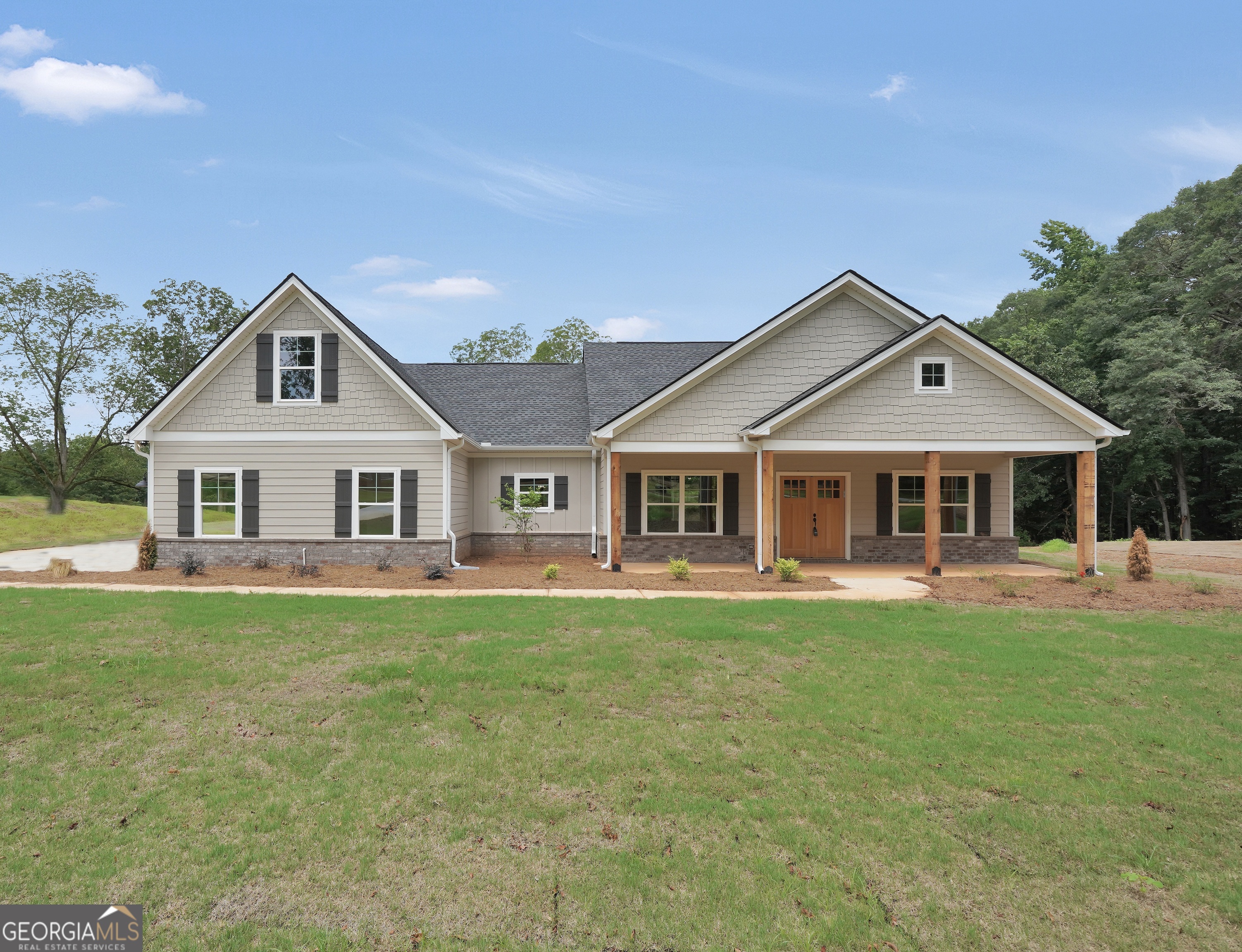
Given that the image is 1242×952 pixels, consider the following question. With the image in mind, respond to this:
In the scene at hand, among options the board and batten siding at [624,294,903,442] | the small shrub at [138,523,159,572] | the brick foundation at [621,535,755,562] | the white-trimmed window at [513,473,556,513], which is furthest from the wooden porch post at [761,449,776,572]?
the small shrub at [138,523,159,572]

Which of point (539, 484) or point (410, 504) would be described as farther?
point (539, 484)

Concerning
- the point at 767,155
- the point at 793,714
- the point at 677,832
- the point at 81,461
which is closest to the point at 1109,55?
the point at 767,155

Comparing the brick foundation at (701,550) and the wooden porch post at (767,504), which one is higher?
the wooden porch post at (767,504)

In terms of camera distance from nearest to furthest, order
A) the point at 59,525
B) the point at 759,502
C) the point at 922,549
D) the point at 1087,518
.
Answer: the point at 1087,518, the point at 759,502, the point at 922,549, the point at 59,525

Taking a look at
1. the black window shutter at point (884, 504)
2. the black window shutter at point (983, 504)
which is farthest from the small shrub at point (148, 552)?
the black window shutter at point (983, 504)

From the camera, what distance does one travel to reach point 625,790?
4465mm

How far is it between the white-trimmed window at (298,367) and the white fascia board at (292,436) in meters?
0.83

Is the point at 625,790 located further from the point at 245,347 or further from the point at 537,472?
the point at 245,347

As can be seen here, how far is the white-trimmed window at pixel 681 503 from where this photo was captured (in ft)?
57.2

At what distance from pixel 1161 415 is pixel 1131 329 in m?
4.66

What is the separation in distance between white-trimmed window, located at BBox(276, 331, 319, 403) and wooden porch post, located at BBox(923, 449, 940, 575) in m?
14.6

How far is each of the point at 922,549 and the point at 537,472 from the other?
1073 cm

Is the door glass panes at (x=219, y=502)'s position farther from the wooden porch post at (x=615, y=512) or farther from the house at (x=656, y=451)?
the wooden porch post at (x=615, y=512)

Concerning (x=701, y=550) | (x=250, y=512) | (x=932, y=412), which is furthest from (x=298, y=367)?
(x=932, y=412)
